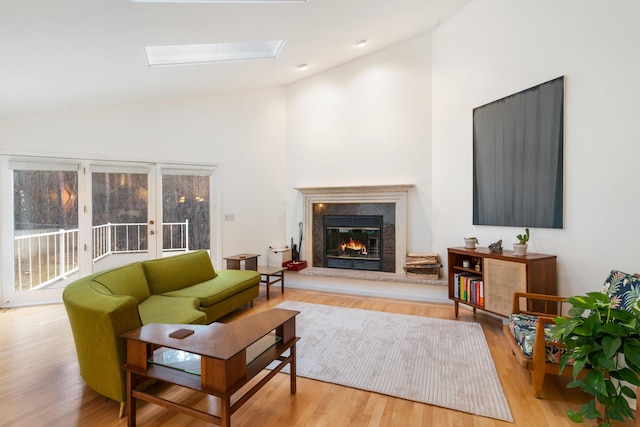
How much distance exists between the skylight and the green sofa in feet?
7.61

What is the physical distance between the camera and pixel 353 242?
209 inches

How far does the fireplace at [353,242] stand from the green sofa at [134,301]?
1581mm

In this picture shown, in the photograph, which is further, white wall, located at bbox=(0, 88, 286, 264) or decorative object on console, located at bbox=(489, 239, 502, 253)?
white wall, located at bbox=(0, 88, 286, 264)

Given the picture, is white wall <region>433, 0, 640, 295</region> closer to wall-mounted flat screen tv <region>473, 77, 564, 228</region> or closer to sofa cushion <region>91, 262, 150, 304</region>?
wall-mounted flat screen tv <region>473, 77, 564, 228</region>

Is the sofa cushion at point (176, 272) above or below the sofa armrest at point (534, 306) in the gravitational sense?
above

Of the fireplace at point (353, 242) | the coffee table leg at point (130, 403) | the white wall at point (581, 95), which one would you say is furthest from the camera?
the fireplace at point (353, 242)

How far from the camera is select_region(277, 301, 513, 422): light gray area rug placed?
2.21m

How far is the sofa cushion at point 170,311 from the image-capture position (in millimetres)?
2605

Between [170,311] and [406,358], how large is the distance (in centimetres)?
213

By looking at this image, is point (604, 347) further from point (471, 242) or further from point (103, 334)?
point (103, 334)

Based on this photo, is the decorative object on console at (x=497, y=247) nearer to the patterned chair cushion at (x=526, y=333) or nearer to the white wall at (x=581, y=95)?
the white wall at (x=581, y=95)

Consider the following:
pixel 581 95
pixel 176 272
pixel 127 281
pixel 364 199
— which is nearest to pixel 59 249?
pixel 176 272

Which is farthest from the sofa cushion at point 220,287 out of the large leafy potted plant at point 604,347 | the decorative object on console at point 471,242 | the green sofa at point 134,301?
the large leafy potted plant at point 604,347

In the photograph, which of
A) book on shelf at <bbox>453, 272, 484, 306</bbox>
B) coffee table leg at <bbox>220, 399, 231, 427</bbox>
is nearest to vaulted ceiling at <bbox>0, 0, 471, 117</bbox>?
coffee table leg at <bbox>220, 399, 231, 427</bbox>
